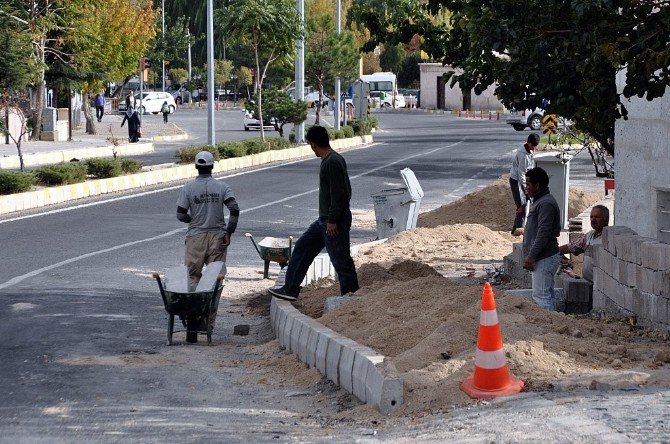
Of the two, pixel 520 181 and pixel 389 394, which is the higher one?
pixel 520 181

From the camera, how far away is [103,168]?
2980cm

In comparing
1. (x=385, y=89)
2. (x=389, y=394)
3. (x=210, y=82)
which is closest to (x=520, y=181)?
(x=389, y=394)

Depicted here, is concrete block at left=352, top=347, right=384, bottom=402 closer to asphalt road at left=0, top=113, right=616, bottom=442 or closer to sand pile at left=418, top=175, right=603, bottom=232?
asphalt road at left=0, top=113, right=616, bottom=442

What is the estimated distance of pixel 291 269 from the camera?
1240 centimetres

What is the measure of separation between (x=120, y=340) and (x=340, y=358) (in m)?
3.17

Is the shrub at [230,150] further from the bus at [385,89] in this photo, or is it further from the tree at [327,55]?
the bus at [385,89]

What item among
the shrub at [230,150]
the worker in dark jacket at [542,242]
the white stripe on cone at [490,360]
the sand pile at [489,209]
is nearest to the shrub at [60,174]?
the sand pile at [489,209]

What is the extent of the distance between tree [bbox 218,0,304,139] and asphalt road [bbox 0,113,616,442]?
708 inches

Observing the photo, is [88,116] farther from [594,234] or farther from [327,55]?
[594,234]

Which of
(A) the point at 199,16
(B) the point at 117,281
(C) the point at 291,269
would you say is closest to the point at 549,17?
(C) the point at 291,269

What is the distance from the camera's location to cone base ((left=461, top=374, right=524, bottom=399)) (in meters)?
7.54

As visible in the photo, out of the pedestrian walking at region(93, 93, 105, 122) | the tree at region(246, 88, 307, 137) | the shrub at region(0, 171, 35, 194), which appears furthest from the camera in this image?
the pedestrian walking at region(93, 93, 105, 122)

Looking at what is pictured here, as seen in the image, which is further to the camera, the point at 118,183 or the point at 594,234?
the point at 118,183

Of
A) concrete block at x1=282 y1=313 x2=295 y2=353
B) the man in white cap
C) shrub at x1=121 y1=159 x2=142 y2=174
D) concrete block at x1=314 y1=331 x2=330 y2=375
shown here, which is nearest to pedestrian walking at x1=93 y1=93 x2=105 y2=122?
shrub at x1=121 y1=159 x2=142 y2=174
